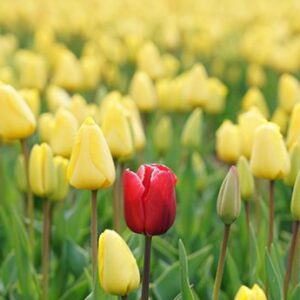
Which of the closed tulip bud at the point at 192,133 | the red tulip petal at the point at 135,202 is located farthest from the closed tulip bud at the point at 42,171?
the closed tulip bud at the point at 192,133

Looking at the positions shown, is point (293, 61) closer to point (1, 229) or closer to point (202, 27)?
point (202, 27)

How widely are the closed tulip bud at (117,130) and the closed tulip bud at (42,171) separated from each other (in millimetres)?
165

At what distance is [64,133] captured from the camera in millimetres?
2326

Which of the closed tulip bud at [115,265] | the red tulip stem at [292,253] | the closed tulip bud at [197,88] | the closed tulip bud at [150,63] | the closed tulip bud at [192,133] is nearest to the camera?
the closed tulip bud at [115,265]

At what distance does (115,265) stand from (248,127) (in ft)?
2.85

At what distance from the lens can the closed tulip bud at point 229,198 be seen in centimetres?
170

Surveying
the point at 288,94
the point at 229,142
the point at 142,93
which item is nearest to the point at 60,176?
the point at 229,142

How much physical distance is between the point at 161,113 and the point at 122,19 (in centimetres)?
278

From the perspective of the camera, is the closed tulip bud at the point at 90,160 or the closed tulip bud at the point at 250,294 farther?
the closed tulip bud at the point at 90,160

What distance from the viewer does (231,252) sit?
8.45ft

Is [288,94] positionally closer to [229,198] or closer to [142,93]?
[142,93]

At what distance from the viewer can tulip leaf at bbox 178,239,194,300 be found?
1.72 meters

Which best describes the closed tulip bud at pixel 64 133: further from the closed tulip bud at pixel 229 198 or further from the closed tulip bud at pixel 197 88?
the closed tulip bud at pixel 197 88

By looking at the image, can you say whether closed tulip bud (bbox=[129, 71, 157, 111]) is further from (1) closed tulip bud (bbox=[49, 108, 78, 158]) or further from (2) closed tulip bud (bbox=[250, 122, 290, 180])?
(2) closed tulip bud (bbox=[250, 122, 290, 180])
